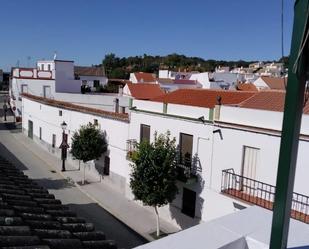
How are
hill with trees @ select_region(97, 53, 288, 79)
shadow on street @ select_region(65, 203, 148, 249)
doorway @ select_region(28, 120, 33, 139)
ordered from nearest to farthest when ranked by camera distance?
shadow on street @ select_region(65, 203, 148, 249), doorway @ select_region(28, 120, 33, 139), hill with trees @ select_region(97, 53, 288, 79)

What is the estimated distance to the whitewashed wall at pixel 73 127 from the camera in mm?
20875

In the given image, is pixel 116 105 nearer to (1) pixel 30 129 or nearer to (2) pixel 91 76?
(1) pixel 30 129

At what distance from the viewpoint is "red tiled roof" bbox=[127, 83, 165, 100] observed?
36.8 meters

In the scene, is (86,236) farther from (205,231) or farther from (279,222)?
(279,222)

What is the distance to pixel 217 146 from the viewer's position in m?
14.4

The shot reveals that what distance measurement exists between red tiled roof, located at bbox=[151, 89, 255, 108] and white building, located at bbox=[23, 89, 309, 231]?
0.04 metres

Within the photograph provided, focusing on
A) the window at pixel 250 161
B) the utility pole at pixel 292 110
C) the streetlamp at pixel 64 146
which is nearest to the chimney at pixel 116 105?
the streetlamp at pixel 64 146

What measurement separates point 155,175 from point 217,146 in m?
2.96

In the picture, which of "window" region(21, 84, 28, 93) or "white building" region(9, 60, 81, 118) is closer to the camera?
"white building" region(9, 60, 81, 118)

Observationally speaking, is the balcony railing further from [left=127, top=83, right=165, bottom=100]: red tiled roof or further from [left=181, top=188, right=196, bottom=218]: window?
[left=127, top=83, right=165, bottom=100]: red tiled roof

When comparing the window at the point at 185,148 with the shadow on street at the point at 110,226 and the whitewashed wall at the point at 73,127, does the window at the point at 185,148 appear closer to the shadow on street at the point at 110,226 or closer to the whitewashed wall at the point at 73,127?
the shadow on street at the point at 110,226

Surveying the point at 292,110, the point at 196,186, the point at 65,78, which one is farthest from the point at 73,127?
the point at 292,110

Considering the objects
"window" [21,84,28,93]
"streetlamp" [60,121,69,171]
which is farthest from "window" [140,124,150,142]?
"window" [21,84,28,93]

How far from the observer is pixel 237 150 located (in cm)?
1360
